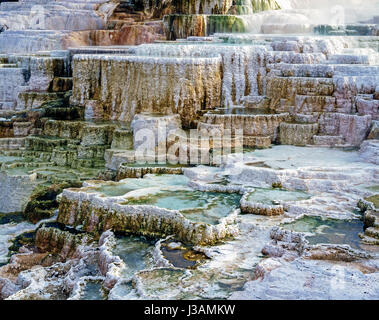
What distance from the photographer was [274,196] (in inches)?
450

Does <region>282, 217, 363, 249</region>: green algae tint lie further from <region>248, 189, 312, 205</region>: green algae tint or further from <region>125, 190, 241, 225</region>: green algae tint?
<region>125, 190, 241, 225</region>: green algae tint

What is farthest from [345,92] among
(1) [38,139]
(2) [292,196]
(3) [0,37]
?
(3) [0,37]

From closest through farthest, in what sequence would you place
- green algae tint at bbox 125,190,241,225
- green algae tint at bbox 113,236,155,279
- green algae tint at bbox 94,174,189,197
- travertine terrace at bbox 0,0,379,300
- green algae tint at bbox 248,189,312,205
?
travertine terrace at bbox 0,0,379,300, green algae tint at bbox 113,236,155,279, green algae tint at bbox 125,190,241,225, green algae tint at bbox 248,189,312,205, green algae tint at bbox 94,174,189,197

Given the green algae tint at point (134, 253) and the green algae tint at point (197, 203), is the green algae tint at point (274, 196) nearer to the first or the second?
the green algae tint at point (197, 203)

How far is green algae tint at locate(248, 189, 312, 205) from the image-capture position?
1116 cm

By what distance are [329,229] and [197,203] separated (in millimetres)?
2421

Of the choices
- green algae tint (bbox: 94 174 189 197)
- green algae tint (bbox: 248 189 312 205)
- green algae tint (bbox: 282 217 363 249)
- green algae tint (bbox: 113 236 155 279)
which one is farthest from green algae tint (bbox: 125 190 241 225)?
green algae tint (bbox: 282 217 363 249)

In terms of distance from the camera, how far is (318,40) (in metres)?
→ 16.8

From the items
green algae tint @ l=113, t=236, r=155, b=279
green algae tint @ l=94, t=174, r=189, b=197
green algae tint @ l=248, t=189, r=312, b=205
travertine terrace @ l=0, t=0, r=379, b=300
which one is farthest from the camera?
green algae tint @ l=94, t=174, r=189, b=197

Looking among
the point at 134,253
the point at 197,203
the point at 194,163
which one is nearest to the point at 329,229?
the point at 197,203

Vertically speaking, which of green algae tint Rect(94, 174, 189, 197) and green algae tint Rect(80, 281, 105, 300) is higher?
green algae tint Rect(94, 174, 189, 197)

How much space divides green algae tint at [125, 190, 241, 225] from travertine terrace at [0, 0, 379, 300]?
0.04m

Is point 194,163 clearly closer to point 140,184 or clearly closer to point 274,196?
point 140,184

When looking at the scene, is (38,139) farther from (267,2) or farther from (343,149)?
(267,2)
